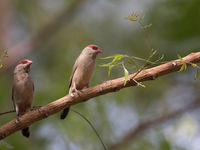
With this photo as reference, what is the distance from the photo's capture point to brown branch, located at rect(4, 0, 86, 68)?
8602 millimetres

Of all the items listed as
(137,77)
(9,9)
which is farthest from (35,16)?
(137,77)

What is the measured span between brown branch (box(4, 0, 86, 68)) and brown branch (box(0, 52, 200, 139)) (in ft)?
16.1

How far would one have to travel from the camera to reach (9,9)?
1014cm

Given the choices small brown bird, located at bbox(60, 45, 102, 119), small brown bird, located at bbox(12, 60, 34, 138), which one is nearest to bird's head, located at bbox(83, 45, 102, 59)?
small brown bird, located at bbox(60, 45, 102, 119)

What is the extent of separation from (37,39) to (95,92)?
222 inches

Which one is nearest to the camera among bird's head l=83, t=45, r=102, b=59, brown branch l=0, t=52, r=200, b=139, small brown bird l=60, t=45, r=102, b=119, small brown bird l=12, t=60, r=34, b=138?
brown branch l=0, t=52, r=200, b=139

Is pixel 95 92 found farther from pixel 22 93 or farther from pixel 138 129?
pixel 138 129

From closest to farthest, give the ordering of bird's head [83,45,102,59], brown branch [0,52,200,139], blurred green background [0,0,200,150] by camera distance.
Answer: brown branch [0,52,200,139] < bird's head [83,45,102,59] < blurred green background [0,0,200,150]

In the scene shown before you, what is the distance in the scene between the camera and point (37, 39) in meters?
8.85

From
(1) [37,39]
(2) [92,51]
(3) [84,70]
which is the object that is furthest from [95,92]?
(1) [37,39]

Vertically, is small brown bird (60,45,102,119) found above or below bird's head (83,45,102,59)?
below

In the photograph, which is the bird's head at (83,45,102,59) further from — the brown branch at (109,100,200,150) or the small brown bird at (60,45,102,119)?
the brown branch at (109,100,200,150)

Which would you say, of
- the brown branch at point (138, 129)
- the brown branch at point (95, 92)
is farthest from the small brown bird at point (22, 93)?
the brown branch at point (138, 129)

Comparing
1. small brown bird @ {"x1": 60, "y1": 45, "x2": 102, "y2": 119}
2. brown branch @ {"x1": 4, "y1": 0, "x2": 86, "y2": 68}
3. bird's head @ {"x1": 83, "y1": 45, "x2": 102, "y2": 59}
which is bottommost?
brown branch @ {"x1": 4, "y1": 0, "x2": 86, "y2": 68}
